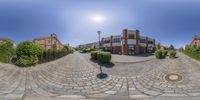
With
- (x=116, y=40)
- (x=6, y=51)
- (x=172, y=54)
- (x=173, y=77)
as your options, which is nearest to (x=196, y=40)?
(x=173, y=77)

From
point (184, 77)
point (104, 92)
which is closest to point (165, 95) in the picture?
point (104, 92)

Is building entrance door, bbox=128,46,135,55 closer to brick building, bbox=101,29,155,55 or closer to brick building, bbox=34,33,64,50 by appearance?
brick building, bbox=101,29,155,55

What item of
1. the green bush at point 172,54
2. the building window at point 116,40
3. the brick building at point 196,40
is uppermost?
the building window at point 116,40

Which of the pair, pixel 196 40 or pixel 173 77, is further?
pixel 196 40

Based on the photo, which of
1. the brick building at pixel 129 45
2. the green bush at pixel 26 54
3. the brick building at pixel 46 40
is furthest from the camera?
the brick building at pixel 129 45

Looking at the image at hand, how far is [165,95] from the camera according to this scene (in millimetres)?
8445

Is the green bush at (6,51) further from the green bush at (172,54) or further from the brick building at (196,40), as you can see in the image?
the green bush at (172,54)

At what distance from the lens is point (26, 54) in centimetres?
1461

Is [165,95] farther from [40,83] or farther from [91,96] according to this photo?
[40,83]

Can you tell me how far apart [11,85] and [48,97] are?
318cm

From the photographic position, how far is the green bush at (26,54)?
45.9 ft

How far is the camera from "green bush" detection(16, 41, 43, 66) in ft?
45.9

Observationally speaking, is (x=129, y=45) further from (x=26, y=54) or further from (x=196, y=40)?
(x=26, y=54)

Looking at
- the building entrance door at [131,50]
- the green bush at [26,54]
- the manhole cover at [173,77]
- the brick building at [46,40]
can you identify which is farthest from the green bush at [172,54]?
the green bush at [26,54]
